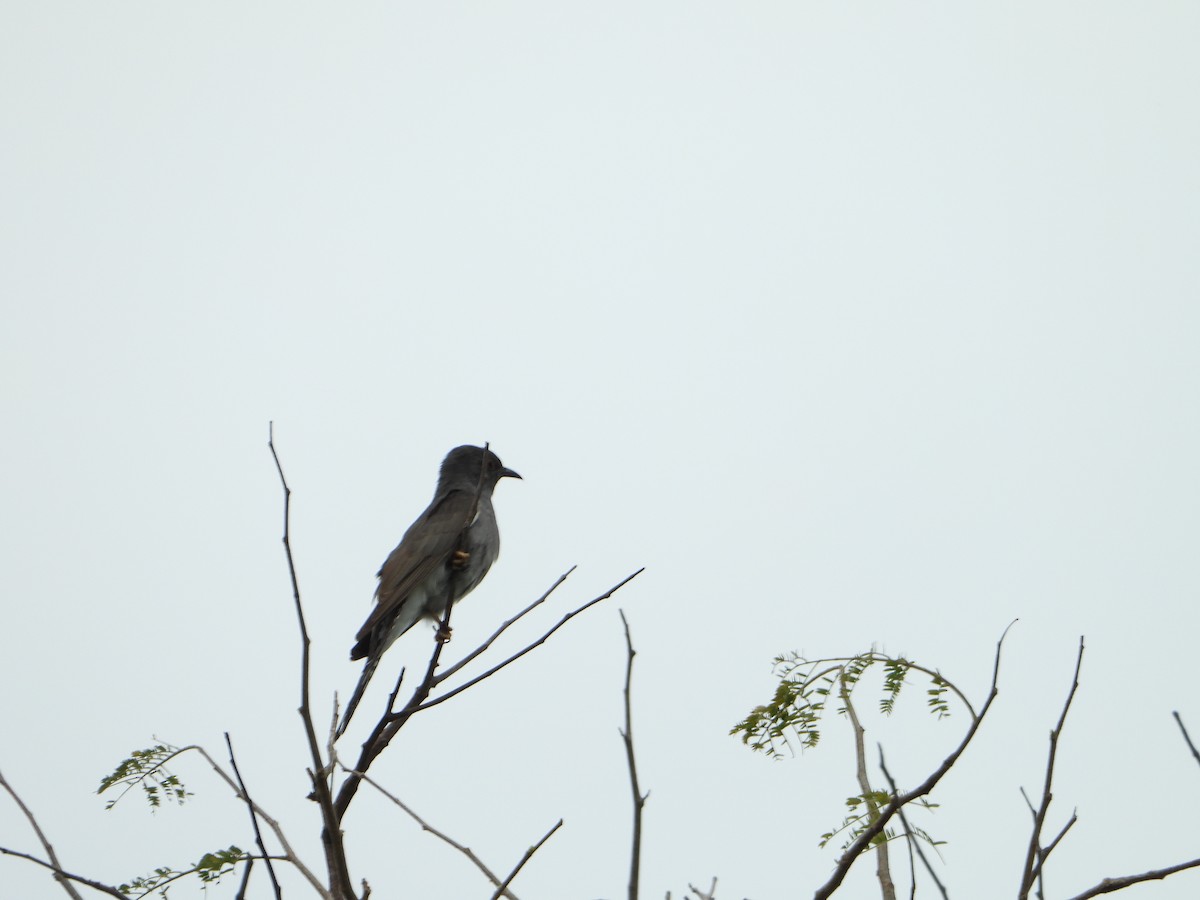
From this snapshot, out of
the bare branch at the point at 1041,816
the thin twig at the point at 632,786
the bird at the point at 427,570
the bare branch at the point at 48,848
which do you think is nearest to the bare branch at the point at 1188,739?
the bare branch at the point at 1041,816

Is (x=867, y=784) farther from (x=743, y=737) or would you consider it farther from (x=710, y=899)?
(x=710, y=899)

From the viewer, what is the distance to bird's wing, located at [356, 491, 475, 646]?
773 cm

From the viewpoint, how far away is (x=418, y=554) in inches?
328

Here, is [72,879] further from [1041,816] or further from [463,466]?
[463,466]

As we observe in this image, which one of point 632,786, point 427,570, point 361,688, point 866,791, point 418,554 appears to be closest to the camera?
point 632,786

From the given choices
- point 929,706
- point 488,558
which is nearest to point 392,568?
point 488,558

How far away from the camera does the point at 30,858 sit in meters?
2.70

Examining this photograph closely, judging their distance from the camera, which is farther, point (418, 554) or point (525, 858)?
point (418, 554)

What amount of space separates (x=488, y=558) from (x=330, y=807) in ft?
19.4

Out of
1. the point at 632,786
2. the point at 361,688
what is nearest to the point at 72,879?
the point at 632,786

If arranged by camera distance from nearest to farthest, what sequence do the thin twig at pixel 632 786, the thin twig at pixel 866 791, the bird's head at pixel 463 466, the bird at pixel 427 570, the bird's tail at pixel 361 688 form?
the thin twig at pixel 632 786
the thin twig at pixel 866 791
the bird's tail at pixel 361 688
the bird at pixel 427 570
the bird's head at pixel 463 466

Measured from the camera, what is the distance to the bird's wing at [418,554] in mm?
7727

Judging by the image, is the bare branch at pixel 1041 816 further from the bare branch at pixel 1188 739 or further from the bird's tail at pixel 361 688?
the bird's tail at pixel 361 688

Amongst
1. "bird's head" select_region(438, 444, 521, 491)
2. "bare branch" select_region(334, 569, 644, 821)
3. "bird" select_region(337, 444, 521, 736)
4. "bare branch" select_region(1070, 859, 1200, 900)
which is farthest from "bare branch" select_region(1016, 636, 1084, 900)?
A: "bird's head" select_region(438, 444, 521, 491)
